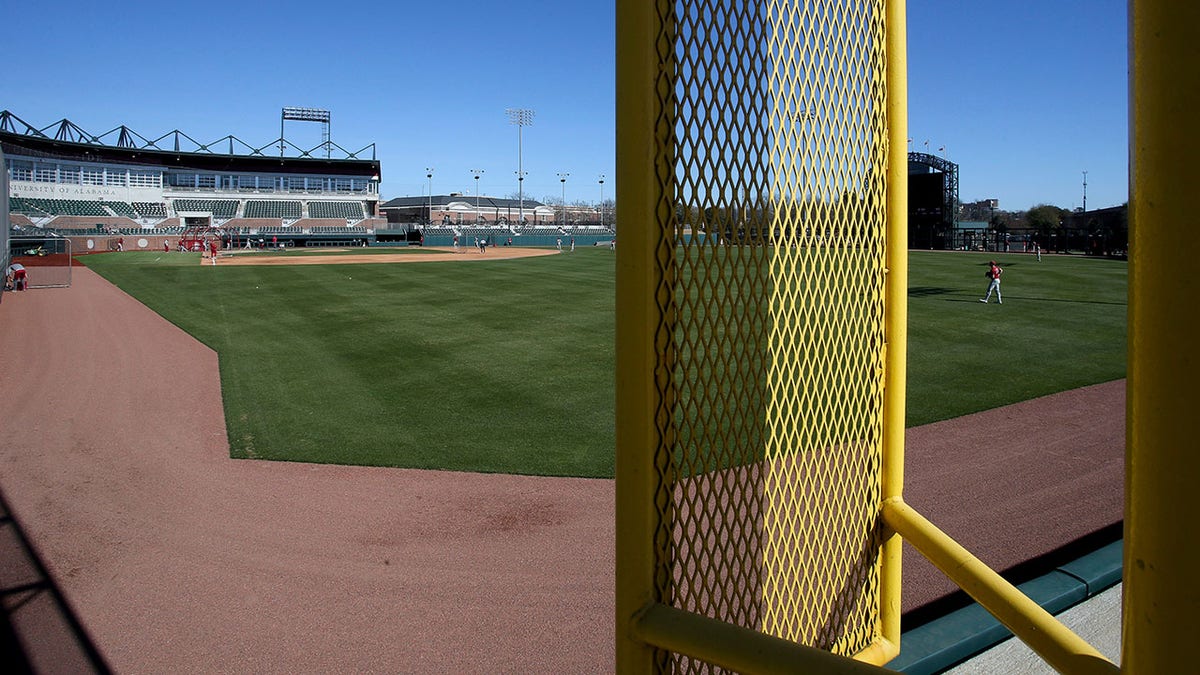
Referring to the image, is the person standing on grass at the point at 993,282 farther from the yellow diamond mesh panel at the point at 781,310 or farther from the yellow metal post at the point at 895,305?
the yellow diamond mesh panel at the point at 781,310

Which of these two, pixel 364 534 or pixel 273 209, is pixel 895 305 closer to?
pixel 364 534

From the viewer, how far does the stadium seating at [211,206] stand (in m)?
78.3

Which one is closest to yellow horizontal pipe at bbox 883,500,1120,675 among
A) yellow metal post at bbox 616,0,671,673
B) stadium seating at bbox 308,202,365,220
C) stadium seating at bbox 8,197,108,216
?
yellow metal post at bbox 616,0,671,673

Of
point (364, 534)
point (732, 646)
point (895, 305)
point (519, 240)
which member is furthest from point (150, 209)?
point (732, 646)

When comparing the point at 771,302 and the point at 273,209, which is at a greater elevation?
the point at 273,209

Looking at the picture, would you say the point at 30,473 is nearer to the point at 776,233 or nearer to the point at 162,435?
the point at 162,435

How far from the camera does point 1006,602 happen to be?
6.42 feet

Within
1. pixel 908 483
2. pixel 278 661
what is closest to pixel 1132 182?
pixel 278 661

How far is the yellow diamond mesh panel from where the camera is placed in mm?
1862

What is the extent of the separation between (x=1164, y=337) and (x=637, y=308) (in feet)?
3.14

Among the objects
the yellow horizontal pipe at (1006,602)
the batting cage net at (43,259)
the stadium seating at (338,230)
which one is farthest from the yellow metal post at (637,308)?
the stadium seating at (338,230)

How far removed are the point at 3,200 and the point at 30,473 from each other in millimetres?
16040

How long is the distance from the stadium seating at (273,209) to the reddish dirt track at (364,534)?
242ft

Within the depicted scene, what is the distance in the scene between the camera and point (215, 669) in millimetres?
4797
